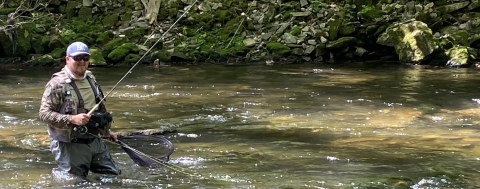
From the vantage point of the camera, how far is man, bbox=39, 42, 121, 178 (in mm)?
5215

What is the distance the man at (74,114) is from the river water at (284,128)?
1.22ft

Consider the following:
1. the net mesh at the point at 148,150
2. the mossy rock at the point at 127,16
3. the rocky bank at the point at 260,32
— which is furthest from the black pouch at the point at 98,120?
the mossy rock at the point at 127,16

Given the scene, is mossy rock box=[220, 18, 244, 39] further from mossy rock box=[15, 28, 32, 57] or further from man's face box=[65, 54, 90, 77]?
man's face box=[65, 54, 90, 77]

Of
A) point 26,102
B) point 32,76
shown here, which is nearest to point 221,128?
point 26,102

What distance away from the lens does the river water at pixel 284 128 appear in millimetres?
6387

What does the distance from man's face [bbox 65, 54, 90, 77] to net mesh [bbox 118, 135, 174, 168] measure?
1343 mm

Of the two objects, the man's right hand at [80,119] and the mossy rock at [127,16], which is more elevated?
the mossy rock at [127,16]

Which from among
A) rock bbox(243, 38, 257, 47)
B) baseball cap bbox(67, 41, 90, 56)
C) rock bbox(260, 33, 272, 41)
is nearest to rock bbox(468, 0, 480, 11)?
rock bbox(260, 33, 272, 41)

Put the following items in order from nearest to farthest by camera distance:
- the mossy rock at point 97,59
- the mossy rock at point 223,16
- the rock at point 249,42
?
the mossy rock at point 97,59 < the rock at point 249,42 < the mossy rock at point 223,16

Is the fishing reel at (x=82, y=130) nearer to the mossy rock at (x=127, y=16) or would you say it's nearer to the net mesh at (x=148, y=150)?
the net mesh at (x=148, y=150)

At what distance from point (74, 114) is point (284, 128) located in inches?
178

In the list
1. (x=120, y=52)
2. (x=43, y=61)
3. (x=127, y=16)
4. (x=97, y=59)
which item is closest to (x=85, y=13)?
(x=127, y=16)

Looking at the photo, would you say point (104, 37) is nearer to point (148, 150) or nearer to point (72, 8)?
point (72, 8)

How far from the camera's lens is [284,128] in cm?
927
